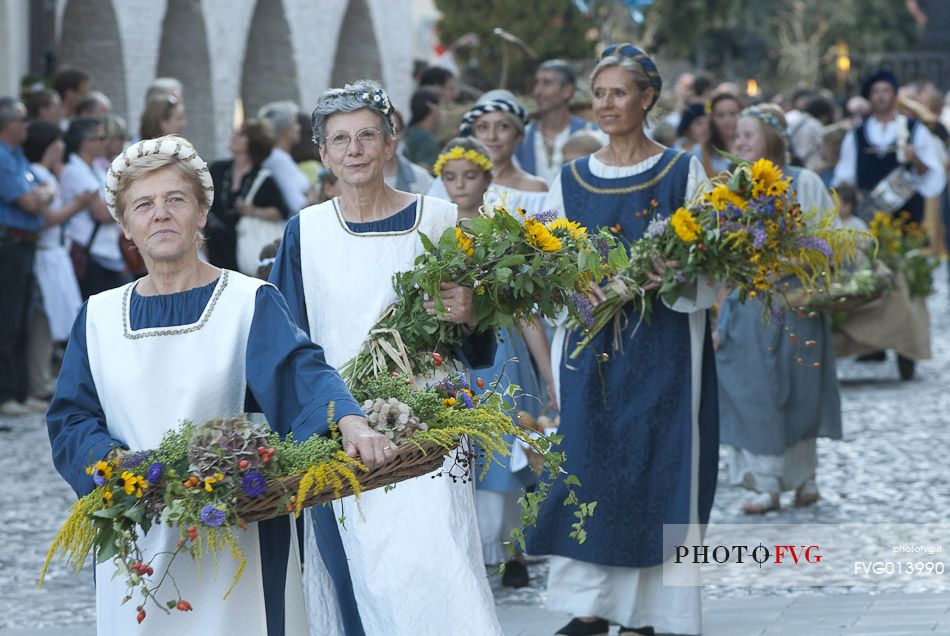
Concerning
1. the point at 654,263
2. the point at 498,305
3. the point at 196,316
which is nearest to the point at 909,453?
the point at 654,263

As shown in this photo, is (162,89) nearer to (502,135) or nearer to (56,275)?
(56,275)

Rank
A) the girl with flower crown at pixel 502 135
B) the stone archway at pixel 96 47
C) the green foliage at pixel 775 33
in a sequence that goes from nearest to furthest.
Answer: the girl with flower crown at pixel 502 135 → the stone archway at pixel 96 47 → the green foliage at pixel 775 33

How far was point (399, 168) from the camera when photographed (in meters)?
8.65

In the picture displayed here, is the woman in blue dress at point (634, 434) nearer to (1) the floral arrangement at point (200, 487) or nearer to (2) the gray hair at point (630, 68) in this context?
(2) the gray hair at point (630, 68)

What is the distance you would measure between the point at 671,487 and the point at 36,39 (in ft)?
35.5

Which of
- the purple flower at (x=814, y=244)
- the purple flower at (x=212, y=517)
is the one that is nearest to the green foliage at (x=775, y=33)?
Result: the purple flower at (x=814, y=244)

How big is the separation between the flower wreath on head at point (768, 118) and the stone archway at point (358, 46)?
15550mm

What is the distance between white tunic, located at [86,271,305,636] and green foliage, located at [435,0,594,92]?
2867 cm

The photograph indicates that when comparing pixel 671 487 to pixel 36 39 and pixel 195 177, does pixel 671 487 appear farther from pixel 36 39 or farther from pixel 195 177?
pixel 36 39

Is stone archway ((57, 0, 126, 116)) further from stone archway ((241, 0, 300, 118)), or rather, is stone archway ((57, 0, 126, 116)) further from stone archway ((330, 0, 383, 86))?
stone archway ((330, 0, 383, 86))

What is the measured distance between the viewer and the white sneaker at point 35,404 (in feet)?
Answer: 38.0

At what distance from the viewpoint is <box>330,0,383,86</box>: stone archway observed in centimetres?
2359

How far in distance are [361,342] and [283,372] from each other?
1245 millimetres

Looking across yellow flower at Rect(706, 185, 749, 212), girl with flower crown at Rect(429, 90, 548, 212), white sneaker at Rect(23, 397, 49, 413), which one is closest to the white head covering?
yellow flower at Rect(706, 185, 749, 212)
